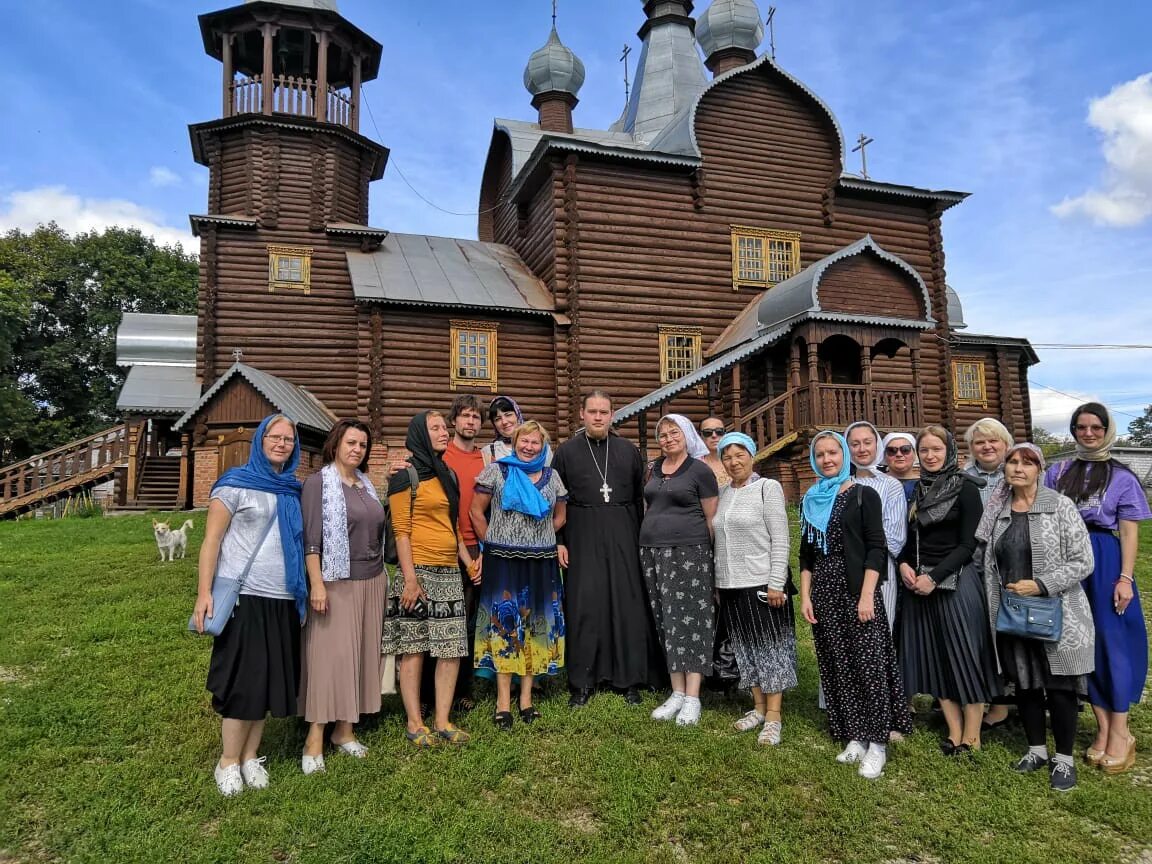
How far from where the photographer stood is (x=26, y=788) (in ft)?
11.6

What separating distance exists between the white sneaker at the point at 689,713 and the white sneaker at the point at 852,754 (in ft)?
2.54

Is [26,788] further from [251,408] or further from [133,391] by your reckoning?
[133,391]

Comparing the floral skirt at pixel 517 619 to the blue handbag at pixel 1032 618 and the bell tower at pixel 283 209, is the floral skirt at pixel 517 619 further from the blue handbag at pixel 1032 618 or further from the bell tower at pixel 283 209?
the bell tower at pixel 283 209

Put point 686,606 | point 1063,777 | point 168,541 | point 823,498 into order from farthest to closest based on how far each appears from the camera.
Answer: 1. point 168,541
2. point 686,606
3. point 823,498
4. point 1063,777

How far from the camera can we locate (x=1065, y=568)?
3666mm

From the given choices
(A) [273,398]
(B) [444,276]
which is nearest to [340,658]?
(A) [273,398]

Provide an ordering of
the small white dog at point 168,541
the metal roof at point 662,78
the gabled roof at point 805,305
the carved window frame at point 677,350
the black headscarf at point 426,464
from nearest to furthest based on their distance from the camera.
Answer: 1. the black headscarf at point 426,464
2. the small white dog at point 168,541
3. the gabled roof at point 805,305
4. the carved window frame at point 677,350
5. the metal roof at point 662,78

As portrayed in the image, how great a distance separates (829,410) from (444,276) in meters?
8.42

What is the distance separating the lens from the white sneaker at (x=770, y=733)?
13.0 ft

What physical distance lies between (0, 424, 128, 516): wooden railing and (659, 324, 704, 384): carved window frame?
11.9m

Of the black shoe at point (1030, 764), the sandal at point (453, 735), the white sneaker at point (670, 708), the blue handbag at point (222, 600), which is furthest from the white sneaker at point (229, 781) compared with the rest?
the black shoe at point (1030, 764)

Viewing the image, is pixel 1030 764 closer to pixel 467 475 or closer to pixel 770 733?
pixel 770 733

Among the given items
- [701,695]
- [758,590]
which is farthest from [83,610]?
[758,590]

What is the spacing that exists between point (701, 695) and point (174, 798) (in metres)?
2.95
